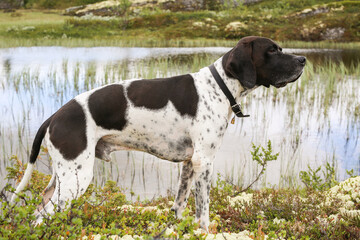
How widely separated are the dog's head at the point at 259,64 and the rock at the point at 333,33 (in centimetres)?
3239

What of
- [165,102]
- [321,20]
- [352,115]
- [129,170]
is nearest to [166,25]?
[321,20]

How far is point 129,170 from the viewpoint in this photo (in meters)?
7.11

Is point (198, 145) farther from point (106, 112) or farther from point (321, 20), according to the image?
point (321, 20)

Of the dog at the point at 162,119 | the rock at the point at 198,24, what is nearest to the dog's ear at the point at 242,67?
the dog at the point at 162,119

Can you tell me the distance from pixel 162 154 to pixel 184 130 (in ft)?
1.17

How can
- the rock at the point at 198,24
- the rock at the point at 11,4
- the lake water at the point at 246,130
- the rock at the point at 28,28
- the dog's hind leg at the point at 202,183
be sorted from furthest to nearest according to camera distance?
the rock at the point at 11,4, the rock at the point at 198,24, the rock at the point at 28,28, the lake water at the point at 246,130, the dog's hind leg at the point at 202,183

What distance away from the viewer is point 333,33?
3450 centimetres

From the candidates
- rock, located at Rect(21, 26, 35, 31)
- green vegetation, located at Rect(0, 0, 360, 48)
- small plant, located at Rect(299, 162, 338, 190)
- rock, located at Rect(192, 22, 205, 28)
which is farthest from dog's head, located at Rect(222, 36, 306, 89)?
rock, located at Rect(192, 22, 205, 28)

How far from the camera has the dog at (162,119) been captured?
3.91m

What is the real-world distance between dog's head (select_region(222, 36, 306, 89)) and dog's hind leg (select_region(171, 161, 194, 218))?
1.07 metres

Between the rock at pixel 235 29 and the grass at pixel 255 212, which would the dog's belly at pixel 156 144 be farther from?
the rock at pixel 235 29

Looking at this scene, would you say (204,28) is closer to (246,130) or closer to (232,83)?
(246,130)

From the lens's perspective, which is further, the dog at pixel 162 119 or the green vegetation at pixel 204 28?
the green vegetation at pixel 204 28

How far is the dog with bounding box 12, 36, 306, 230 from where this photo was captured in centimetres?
391
